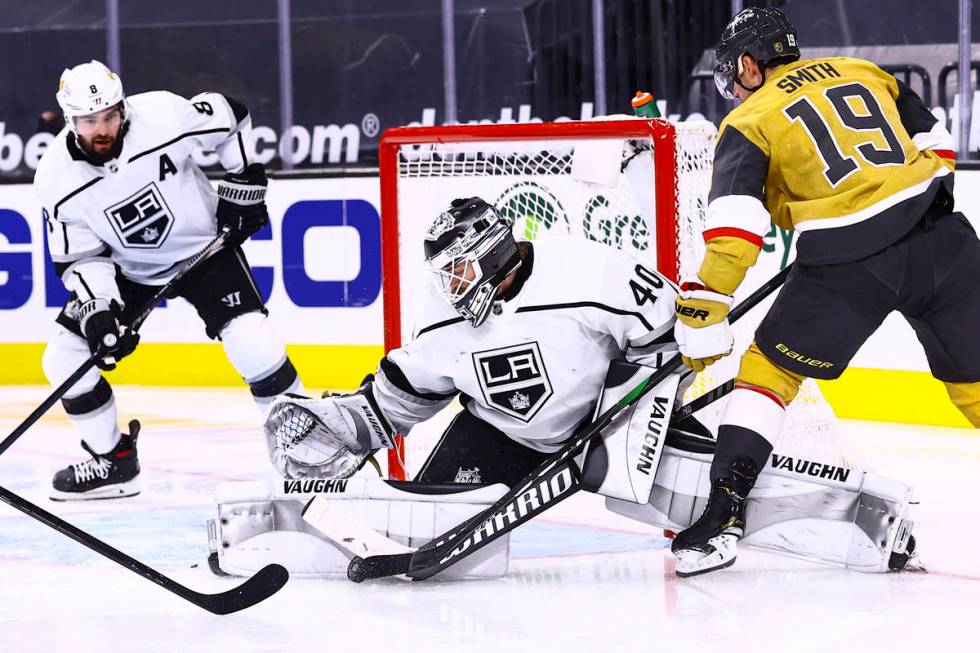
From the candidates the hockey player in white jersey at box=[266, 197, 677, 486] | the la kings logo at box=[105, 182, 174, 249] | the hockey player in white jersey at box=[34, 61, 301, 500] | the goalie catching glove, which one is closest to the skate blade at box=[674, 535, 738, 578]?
the hockey player in white jersey at box=[266, 197, 677, 486]

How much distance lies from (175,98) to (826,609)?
2.27 metres

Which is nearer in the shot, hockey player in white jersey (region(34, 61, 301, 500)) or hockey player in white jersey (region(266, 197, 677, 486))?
hockey player in white jersey (region(266, 197, 677, 486))

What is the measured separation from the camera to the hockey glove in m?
2.53

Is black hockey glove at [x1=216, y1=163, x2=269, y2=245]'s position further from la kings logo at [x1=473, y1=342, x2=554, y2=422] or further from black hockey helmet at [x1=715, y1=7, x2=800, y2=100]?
black hockey helmet at [x1=715, y1=7, x2=800, y2=100]

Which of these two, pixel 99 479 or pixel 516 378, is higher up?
pixel 516 378

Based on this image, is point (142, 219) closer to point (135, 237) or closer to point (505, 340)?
point (135, 237)

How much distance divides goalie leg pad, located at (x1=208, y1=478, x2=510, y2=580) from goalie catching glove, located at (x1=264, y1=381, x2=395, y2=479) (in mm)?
63

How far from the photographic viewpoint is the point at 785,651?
218cm

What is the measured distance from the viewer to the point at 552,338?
2689mm

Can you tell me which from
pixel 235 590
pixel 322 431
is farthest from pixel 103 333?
pixel 235 590

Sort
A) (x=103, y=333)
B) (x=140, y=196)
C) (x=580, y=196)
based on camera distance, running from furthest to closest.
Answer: (x=140, y=196), (x=103, y=333), (x=580, y=196)

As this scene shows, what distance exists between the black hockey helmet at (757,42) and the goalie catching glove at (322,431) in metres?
0.87

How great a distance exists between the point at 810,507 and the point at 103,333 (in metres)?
1.78

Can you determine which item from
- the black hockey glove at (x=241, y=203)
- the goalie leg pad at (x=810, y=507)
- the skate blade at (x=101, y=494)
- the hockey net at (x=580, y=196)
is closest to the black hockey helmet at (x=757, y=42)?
the hockey net at (x=580, y=196)
